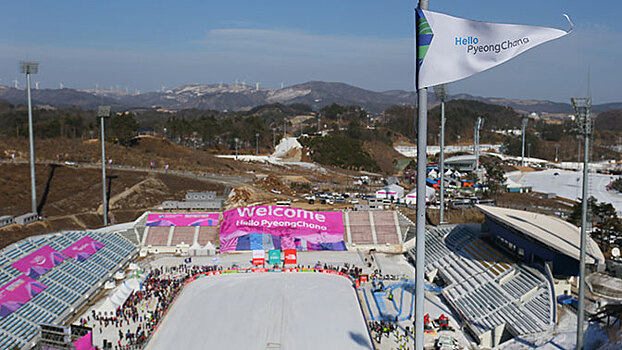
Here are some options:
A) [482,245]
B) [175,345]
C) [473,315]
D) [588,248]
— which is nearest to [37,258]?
[175,345]

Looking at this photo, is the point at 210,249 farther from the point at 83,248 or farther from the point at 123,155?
the point at 123,155

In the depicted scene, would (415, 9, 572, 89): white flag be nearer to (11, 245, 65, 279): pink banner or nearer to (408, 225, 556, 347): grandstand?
(408, 225, 556, 347): grandstand

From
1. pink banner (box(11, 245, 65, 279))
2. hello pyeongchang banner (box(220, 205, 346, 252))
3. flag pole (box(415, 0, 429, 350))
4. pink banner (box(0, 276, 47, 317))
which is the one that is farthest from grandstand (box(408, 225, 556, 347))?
pink banner (box(11, 245, 65, 279))

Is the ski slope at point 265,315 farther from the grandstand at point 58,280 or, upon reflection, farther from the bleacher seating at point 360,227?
the bleacher seating at point 360,227

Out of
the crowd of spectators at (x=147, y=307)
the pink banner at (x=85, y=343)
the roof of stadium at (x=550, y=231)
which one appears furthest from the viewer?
the crowd of spectators at (x=147, y=307)

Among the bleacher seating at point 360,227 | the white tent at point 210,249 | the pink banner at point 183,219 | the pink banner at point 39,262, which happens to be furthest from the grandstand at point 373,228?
the pink banner at point 39,262

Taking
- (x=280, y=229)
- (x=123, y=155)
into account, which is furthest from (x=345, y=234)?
(x=123, y=155)
